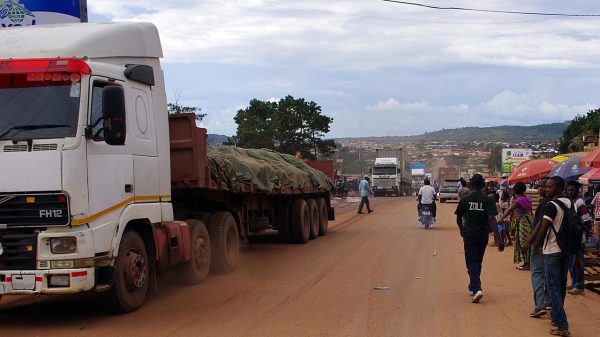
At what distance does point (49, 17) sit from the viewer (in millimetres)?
13648

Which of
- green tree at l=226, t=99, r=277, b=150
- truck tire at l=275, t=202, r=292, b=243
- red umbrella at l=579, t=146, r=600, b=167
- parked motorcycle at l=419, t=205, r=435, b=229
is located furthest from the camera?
green tree at l=226, t=99, r=277, b=150

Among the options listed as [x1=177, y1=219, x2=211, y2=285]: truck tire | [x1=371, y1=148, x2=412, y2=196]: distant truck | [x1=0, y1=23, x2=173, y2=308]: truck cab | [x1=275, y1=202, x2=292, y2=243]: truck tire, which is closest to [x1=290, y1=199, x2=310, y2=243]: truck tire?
[x1=275, y1=202, x2=292, y2=243]: truck tire

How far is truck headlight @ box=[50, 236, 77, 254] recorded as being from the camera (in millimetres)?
7328

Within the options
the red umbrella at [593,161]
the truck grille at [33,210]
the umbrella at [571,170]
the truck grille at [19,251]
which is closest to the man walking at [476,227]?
the red umbrella at [593,161]

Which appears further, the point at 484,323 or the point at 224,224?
the point at 224,224

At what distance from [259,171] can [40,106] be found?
6702 mm

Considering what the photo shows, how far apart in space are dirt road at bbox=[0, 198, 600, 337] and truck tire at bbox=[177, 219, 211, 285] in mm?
169

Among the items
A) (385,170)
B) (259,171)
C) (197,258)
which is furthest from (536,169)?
(385,170)

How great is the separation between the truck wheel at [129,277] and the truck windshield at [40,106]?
163 cm

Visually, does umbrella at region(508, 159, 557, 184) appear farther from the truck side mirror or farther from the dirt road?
the truck side mirror

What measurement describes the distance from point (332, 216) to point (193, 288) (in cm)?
1148

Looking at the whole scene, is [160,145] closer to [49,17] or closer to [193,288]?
[193,288]

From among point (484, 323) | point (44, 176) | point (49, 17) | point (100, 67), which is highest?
point (49, 17)

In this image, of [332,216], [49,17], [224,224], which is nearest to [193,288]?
[224,224]
